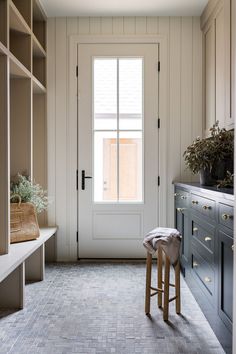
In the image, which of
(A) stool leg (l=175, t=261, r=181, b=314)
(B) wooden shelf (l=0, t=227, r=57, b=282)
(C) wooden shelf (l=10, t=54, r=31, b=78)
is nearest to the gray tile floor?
(A) stool leg (l=175, t=261, r=181, b=314)

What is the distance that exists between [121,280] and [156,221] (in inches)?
33.2

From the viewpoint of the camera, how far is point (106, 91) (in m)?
3.62

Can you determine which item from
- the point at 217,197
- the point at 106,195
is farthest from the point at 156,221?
the point at 217,197

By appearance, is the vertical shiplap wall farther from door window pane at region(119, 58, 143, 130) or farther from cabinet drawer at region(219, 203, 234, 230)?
cabinet drawer at region(219, 203, 234, 230)

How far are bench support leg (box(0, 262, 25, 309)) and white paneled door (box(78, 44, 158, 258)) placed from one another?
126 centimetres

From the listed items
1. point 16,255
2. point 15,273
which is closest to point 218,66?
point 16,255

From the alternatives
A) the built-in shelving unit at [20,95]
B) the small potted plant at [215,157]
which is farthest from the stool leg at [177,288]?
the built-in shelving unit at [20,95]

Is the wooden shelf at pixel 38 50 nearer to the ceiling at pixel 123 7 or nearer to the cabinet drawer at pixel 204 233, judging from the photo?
the ceiling at pixel 123 7

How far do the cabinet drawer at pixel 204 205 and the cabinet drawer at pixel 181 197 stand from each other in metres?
0.24

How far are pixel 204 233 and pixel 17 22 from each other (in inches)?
83.9

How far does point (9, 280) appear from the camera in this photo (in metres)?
2.46

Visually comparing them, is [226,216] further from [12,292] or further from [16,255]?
[12,292]

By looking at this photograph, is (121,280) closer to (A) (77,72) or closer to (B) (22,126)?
(B) (22,126)

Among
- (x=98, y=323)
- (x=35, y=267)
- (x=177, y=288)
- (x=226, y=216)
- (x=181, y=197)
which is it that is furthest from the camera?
(x=181, y=197)
